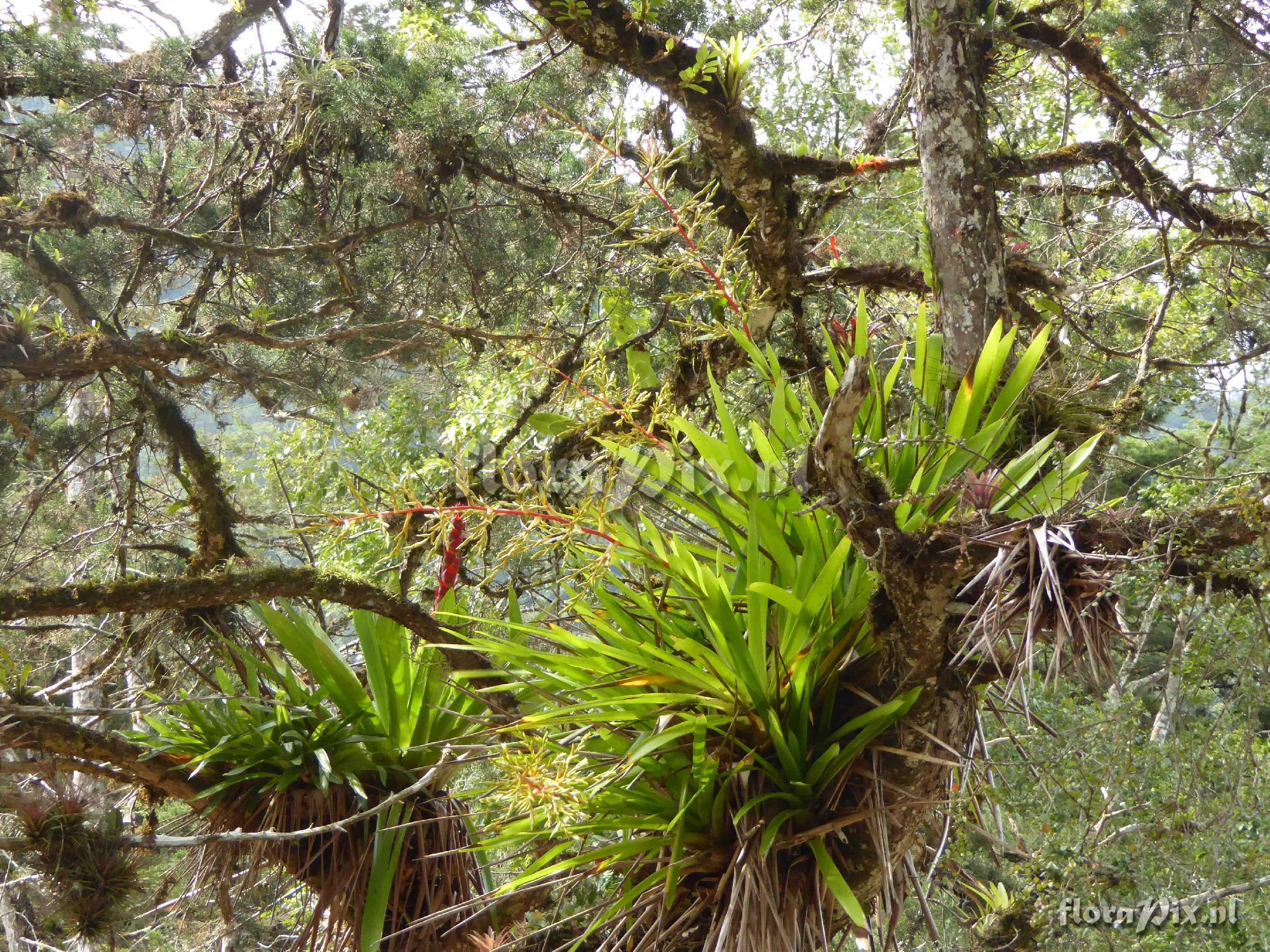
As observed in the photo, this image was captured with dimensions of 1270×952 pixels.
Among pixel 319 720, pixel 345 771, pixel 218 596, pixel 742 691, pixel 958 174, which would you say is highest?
pixel 958 174

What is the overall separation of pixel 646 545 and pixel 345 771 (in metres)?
0.86

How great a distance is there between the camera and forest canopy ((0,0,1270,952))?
136cm

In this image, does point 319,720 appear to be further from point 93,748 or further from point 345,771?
point 93,748

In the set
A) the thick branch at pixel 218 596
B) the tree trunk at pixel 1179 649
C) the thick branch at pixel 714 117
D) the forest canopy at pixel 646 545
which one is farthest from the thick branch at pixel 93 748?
the tree trunk at pixel 1179 649

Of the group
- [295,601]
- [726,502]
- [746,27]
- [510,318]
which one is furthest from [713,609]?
[746,27]

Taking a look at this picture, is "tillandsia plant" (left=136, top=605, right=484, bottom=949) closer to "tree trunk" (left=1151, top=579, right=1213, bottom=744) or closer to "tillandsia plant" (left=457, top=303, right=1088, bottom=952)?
"tillandsia plant" (left=457, top=303, right=1088, bottom=952)

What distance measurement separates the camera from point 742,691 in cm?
141

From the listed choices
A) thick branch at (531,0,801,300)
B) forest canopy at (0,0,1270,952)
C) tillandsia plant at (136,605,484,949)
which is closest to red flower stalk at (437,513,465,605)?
forest canopy at (0,0,1270,952)

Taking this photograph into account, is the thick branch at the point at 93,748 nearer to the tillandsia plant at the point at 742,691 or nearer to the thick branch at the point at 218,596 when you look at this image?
the thick branch at the point at 218,596

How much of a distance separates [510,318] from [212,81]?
1.68m

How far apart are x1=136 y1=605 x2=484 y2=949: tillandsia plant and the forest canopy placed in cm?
1

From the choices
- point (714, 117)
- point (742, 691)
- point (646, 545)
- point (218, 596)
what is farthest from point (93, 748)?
point (714, 117)

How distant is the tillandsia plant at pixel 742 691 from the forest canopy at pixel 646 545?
0.01 m

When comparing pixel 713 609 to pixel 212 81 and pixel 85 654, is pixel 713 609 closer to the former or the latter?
pixel 212 81
